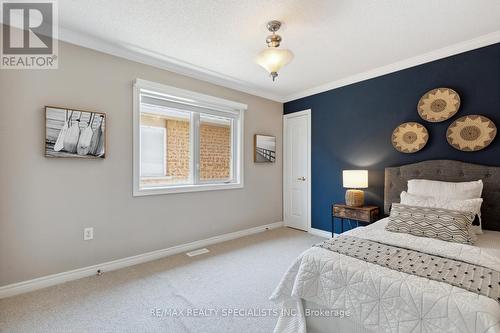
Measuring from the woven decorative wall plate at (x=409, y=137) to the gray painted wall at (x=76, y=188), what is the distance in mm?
2692

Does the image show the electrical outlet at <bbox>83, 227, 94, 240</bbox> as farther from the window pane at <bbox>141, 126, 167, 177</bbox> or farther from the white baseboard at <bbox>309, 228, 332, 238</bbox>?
the white baseboard at <bbox>309, 228, 332, 238</bbox>

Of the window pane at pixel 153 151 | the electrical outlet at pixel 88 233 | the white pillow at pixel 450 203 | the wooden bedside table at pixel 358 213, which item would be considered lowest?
the electrical outlet at pixel 88 233

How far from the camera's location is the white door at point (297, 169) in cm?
428

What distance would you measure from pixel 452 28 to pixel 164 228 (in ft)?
12.5

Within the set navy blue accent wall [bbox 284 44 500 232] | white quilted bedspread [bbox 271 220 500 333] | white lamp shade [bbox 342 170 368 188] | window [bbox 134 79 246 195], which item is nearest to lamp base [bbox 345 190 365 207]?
white lamp shade [bbox 342 170 368 188]

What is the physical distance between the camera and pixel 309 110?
166 inches

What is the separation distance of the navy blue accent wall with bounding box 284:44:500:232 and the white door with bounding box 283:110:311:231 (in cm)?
13

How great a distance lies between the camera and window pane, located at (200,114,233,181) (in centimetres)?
367

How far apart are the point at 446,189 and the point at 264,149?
2.57 metres

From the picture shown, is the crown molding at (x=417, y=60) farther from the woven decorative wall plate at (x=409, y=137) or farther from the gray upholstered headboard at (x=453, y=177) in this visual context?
the gray upholstered headboard at (x=453, y=177)

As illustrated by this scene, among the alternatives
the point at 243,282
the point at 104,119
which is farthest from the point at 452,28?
the point at 104,119

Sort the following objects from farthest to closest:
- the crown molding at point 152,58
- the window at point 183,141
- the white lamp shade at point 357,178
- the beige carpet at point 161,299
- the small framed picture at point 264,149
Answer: the small framed picture at point 264,149 < the white lamp shade at point 357,178 < the window at point 183,141 < the crown molding at point 152,58 < the beige carpet at point 161,299

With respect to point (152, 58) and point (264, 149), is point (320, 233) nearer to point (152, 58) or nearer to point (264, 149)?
point (264, 149)

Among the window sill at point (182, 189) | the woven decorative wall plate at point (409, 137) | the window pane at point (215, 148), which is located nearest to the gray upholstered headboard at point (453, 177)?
the woven decorative wall plate at point (409, 137)
